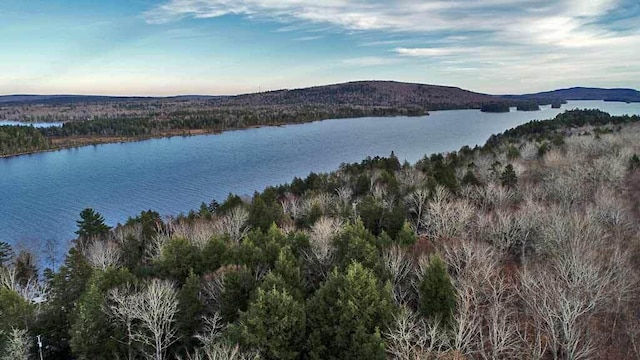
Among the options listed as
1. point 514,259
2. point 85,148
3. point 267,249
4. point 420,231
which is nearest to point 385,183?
point 420,231

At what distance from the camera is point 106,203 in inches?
2943

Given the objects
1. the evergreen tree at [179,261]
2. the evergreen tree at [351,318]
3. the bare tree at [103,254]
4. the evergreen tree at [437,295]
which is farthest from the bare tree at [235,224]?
the evergreen tree at [437,295]

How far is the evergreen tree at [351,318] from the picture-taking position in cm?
1975

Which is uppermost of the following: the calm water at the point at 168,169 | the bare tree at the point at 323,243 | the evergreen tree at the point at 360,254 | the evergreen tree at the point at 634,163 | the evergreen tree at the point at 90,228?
the evergreen tree at the point at 634,163

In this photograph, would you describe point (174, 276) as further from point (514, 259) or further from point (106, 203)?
point (106, 203)

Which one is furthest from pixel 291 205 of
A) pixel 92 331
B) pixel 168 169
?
pixel 168 169

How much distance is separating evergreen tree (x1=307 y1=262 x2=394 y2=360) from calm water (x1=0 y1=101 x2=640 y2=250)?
159ft

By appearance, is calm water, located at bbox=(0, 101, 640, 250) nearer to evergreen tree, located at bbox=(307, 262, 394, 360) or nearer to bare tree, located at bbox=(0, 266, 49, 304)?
bare tree, located at bbox=(0, 266, 49, 304)

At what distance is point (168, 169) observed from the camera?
Result: 101062 millimetres

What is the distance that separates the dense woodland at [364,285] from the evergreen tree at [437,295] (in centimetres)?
6

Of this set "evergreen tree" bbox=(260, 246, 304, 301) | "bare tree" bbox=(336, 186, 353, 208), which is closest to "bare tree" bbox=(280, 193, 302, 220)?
"bare tree" bbox=(336, 186, 353, 208)

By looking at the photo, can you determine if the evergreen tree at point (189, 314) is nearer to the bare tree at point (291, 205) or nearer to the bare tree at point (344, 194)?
the bare tree at point (291, 205)

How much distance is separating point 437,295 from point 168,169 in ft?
291

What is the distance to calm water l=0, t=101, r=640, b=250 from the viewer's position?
70.5m
